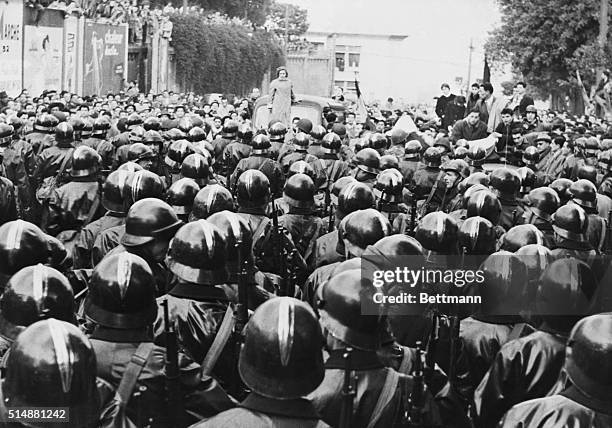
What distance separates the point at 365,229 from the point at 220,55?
41.6m

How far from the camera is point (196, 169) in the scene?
9367 mm

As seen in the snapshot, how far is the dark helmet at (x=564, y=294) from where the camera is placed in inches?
188

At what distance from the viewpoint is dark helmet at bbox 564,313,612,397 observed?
139 inches

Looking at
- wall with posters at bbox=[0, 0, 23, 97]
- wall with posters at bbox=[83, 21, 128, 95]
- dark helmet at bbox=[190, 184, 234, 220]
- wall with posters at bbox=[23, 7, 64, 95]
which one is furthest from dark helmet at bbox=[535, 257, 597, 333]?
wall with posters at bbox=[83, 21, 128, 95]

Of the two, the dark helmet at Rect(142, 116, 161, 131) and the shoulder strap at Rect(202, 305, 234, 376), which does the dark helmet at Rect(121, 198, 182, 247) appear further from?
the dark helmet at Rect(142, 116, 161, 131)

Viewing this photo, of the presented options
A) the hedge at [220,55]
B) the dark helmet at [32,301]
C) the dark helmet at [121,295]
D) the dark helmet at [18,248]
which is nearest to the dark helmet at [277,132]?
the dark helmet at [18,248]

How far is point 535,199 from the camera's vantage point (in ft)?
29.0

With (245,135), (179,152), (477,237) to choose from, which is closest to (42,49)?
(245,135)

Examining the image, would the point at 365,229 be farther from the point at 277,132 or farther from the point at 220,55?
the point at 220,55

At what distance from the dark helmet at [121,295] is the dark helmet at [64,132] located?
24.1 ft

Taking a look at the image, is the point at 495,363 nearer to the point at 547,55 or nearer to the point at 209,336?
the point at 209,336

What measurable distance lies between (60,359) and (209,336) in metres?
1.93

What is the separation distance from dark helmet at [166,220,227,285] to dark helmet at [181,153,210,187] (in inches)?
160

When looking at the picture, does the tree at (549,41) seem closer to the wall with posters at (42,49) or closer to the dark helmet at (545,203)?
the wall with posters at (42,49)
